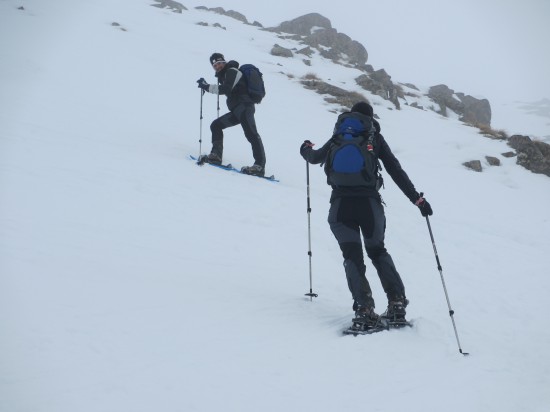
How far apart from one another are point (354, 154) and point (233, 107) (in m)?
5.75

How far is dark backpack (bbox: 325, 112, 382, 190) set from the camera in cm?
461

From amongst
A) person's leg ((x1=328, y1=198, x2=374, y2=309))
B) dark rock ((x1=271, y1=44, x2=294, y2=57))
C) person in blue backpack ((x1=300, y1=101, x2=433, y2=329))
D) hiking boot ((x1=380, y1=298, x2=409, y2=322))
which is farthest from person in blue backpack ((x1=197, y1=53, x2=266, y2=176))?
dark rock ((x1=271, y1=44, x2=294, y2=57))

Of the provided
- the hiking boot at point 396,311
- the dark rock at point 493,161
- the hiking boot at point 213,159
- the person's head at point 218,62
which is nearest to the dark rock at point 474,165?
the dark rock at point 493,161

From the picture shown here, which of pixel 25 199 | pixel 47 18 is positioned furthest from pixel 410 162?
pixel 47 18

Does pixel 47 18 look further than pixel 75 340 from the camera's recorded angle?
Yes

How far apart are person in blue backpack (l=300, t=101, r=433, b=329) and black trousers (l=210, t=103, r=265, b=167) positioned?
5.20 metres

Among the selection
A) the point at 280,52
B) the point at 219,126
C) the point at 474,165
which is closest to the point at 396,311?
the point at 219,126

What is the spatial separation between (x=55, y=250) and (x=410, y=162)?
14.1 meters

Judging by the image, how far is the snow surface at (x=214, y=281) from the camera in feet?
10.8

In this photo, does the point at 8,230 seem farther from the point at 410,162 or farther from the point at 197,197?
the point at 410,162

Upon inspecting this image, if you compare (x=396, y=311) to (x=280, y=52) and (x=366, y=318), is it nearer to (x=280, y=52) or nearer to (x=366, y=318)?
(x=366, y=318)

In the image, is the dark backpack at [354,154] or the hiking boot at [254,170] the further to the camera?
the hiking boot at [254,170]

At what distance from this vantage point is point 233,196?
8.59 m

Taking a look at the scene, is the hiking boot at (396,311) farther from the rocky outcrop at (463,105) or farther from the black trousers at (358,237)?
the rocky outcrop at (463,105)
